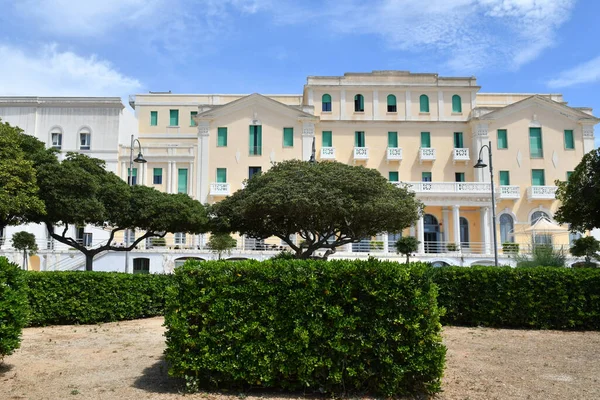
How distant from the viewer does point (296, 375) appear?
655 cm

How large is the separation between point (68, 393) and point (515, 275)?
388 inches

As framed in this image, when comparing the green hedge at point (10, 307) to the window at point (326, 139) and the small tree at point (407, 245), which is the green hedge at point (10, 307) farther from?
the window at point (326, 139)

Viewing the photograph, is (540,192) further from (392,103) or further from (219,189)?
(219,189)

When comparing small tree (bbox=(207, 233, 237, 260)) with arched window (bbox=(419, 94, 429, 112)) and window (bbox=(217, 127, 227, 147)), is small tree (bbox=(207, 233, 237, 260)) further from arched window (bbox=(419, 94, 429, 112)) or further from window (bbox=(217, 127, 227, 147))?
arched window (bbox=(419, 94, 429, 112))

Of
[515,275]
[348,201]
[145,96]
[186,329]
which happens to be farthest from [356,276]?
[145,96]

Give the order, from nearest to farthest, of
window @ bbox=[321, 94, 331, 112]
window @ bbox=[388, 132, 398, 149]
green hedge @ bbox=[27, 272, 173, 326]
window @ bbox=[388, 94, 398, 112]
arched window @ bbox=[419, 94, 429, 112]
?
green hedge @ bbox=[27, 272, 173, 326] < window @ bbox=[388, 132, 398, 149] < window @ bbox=[321, 94, 331, 112] < window @ bbox=[388, 94, 398, 112] < arched window @ bbox=[419, 94, 429, 112]

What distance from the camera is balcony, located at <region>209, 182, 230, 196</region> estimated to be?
3834 cm

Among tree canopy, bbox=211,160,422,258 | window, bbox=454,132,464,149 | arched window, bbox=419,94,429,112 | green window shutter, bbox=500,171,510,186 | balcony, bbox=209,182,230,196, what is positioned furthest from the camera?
arched window, bbox=419,94,429,112

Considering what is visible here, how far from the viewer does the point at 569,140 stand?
40844 mm

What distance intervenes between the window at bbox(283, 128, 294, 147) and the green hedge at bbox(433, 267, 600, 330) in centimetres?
2923

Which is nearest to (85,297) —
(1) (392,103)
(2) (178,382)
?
(2) (178,382)

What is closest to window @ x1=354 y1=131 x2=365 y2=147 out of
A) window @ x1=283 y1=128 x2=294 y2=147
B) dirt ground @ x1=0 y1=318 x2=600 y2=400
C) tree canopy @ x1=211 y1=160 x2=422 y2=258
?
window @ x1=283 y1=128 x2=294 y2=147

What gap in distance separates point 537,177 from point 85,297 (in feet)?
121

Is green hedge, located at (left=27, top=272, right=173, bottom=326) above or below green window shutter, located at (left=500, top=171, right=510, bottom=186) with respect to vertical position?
below
